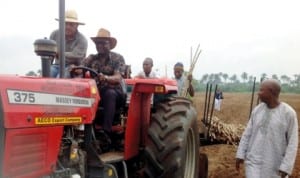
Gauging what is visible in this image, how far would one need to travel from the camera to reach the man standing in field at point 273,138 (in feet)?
16.3

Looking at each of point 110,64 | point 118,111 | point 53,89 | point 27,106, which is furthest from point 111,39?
point 27,106

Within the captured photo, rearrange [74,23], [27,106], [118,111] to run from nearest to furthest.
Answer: [27,106] < [118,111] < [74,23]

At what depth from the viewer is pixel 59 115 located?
14.3ft

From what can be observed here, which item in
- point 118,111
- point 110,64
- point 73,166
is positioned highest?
point 110,64

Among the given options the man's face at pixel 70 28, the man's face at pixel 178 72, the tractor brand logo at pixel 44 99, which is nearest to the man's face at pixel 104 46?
the man's face at pixel 70 28

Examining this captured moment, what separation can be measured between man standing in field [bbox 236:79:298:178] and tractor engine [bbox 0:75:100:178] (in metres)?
1.61

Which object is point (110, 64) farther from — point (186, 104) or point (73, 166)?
point (73, 166)

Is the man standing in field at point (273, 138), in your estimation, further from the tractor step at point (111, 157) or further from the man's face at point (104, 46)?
the man's face at point (104, 46)

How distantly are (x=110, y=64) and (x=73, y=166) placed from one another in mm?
1367

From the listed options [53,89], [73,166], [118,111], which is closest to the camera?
[53,89]

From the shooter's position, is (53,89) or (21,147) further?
(53,89)

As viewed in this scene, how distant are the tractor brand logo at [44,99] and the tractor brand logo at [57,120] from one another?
0.12 m

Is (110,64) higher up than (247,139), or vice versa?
(110,64)

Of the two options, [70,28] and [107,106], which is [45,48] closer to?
[107,106]
